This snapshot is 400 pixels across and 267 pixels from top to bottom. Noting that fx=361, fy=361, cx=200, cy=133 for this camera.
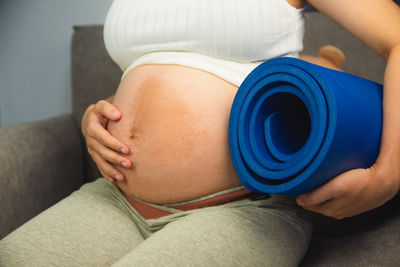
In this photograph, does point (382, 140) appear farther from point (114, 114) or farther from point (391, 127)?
point (114, 114)

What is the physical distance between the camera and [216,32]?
0.71 meters

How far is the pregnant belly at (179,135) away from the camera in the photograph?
0.67 m

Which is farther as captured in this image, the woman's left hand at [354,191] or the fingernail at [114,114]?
the fingernail at [114,114]

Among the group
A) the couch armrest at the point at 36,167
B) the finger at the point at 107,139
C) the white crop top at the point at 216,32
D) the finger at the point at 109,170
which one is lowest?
the couch armrest at the point at 36,167

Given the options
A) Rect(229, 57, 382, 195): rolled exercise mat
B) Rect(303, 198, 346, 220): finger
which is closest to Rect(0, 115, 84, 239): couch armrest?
Rect(229, 57, 382, 195): rolled exercise mat

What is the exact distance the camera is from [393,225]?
77 centimetres

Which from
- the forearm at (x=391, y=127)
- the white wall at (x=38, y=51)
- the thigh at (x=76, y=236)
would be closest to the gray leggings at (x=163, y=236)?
the thigh at (x=76, y=236)

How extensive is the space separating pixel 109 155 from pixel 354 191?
1.52ft

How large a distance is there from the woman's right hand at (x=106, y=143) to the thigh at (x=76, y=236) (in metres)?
0.08

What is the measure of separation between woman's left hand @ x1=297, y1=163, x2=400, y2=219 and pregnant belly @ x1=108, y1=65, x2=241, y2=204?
0.61 ft

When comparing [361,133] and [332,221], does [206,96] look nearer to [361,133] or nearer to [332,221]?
[361,133]

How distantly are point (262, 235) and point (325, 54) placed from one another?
0.51 m

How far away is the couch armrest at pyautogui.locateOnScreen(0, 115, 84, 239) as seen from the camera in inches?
35.9

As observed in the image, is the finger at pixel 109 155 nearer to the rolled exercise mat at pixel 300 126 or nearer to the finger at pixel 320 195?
the rolled exercise mat at pixel 300 126
